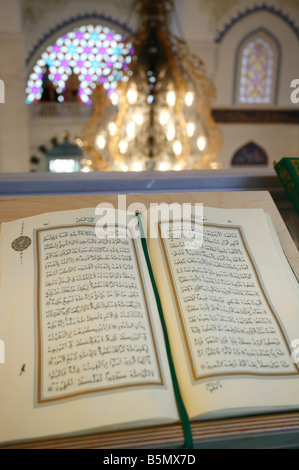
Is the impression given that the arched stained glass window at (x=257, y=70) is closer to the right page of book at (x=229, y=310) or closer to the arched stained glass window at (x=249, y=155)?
the arched stained glass window at (x=249, y=155)

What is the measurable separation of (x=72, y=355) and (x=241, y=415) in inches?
10.3

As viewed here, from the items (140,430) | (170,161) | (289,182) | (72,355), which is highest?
Answer: (170,161)

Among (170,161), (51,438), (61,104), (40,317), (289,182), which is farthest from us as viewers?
(61,104)

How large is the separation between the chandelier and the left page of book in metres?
2.99

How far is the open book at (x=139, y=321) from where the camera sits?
1.93 ft

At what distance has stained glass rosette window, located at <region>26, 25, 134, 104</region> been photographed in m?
7.55

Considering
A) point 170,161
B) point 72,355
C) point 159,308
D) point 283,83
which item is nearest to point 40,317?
point 72,355

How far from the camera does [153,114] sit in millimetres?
4566

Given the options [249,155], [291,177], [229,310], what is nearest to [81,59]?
[249,155]

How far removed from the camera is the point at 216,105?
773 centimetres

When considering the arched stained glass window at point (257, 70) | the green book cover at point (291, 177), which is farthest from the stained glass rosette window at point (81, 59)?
the green book cover at point (291, 177)

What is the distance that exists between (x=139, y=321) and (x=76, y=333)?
102mm

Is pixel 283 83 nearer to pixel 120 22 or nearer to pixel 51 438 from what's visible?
pixel 120 22

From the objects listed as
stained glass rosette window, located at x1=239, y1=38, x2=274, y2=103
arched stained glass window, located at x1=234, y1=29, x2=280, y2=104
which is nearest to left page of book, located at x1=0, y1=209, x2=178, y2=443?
arched stained glass window, located at x1=234, y1=29, x2=280, y2=104
